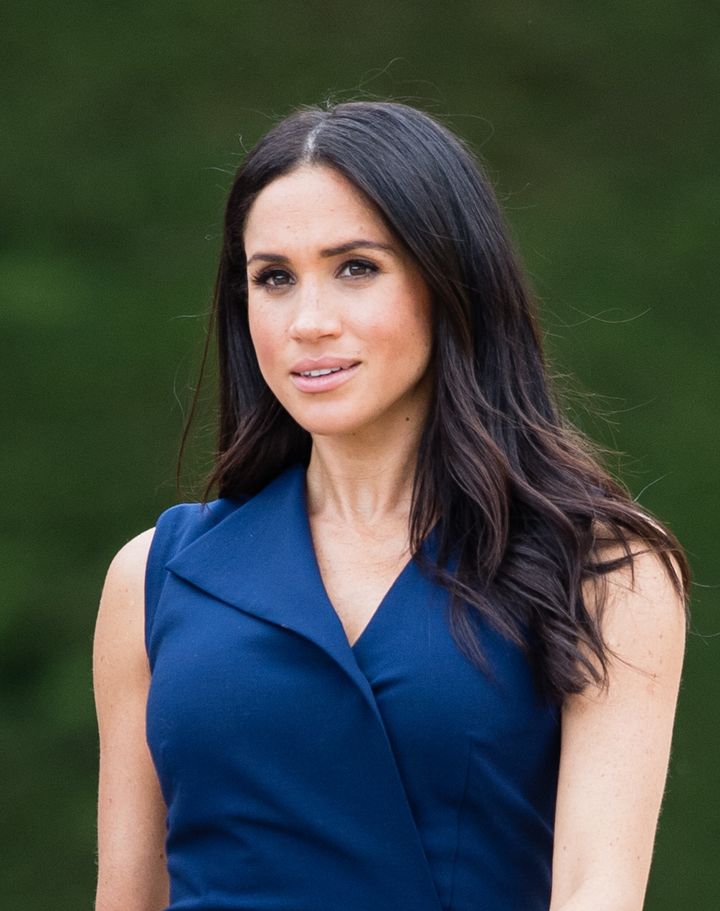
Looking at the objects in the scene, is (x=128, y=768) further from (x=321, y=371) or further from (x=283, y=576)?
(x=321, y=371)

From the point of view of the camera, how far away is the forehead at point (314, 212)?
8.43 ft

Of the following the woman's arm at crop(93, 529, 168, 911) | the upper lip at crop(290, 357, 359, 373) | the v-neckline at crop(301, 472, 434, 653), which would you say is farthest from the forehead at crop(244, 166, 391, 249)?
the woman's arm at crop(93, 529, 168, 911)

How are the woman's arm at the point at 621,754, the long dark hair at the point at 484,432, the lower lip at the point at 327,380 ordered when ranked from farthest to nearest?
the lower lip at the point at 327,380 < the long dark hair at the point at 484,432 < the woman's arm at the point at 621,754

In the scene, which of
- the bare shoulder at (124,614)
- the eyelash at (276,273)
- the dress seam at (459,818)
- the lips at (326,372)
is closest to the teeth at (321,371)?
the lips at (326,372)

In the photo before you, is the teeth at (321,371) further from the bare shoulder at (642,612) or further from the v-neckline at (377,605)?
the bare shoulder at (642,612)

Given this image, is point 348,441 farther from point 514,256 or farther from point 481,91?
point 481,91

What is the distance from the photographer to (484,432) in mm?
2594

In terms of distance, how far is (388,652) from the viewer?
2467 mm

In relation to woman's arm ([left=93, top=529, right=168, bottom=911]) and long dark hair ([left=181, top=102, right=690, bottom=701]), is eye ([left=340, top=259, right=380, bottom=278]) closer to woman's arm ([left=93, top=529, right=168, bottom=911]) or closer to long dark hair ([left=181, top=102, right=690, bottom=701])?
long dark hair ([left=181, top=102, right=690, bottom=701])

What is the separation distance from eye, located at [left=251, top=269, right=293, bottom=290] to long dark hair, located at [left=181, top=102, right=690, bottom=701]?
0.14m

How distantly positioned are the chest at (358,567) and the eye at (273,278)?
1.18ft

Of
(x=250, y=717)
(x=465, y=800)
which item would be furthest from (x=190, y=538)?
(x=465, y=800)

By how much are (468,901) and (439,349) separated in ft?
2.48

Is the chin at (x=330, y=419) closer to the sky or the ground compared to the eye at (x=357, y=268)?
closer to the ground
